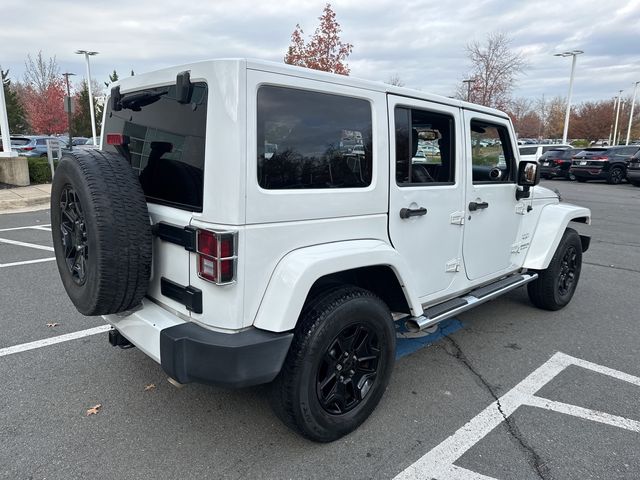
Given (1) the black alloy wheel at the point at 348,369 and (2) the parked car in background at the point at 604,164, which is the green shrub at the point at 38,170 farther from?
(2) the parked car in background at the point at 604,164

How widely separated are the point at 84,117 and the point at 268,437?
49.3 m

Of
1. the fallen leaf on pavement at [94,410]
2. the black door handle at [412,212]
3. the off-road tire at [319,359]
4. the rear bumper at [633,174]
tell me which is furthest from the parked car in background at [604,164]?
the fallen leaf on pavement at [94,410]

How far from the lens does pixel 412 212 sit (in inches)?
119

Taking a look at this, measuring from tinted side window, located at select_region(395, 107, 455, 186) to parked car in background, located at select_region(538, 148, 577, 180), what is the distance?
800 inches

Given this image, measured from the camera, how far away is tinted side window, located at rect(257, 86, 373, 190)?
2.31m

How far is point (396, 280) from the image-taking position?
297 centimetres

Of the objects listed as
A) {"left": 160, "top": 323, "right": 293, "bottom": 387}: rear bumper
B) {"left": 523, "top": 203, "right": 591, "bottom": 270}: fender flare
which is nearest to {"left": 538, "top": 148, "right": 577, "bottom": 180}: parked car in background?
{"left": 523, "top": 203, "right": 591, "bottom": 270}: fender flare

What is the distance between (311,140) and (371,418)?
5.76 feet

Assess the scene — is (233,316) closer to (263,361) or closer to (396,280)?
(263,361)

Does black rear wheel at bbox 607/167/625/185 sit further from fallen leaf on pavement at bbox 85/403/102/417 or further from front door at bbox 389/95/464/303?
fallen leaf on pavement at bbox 85/403/102/417

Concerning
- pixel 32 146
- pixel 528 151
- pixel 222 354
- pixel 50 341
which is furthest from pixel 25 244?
pixel 528 151

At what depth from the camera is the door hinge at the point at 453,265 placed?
3.45 m

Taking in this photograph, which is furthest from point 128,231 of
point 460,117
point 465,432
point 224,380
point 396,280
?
point 460,117

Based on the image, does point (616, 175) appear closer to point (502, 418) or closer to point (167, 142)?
point (502, 418)
